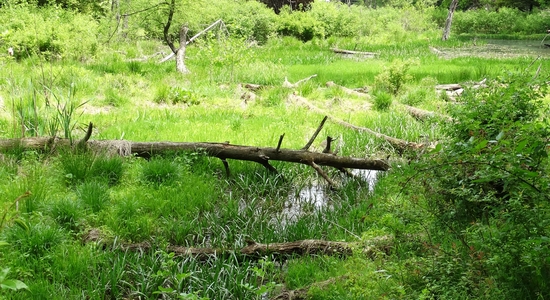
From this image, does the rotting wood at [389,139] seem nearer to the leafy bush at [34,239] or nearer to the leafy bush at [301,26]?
the leafy bush at [34,239]

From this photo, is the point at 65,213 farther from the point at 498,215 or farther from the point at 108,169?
the point at 498,215

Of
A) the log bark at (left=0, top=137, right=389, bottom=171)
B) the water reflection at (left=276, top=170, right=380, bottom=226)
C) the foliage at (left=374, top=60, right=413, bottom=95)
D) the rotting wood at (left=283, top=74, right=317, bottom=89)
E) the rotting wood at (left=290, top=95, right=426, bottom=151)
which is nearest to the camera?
the water reflection at (left=276, top=170, right=380, bottom=226)

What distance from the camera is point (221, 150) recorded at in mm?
5711

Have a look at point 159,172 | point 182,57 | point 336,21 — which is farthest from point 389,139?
point 336,21

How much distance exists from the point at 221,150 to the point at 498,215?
351cm

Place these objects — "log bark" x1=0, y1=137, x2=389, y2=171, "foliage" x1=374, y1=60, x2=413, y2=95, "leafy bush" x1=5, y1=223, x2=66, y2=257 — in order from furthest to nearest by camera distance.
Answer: "foliage" x1=374, y1=60, x2=413, y2=95 → "log bark" x1=0, y1=137, x2=389, y2=171 → "leafy bush" x1=5, y1=223, x2=66, y2=257

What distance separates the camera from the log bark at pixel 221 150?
561cm

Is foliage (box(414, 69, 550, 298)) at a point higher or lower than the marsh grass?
higher

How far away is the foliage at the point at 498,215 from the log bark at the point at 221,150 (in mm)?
2028

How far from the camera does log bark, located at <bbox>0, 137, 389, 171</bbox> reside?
5613 millimetres

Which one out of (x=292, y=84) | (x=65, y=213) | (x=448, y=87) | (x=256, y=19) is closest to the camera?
(x=65, y=213)

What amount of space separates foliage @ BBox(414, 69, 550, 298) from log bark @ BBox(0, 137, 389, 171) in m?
2.03

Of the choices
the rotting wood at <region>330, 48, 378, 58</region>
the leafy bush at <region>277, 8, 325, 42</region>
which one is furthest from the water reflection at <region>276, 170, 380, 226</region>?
the leafy bush at <region>277, 8, 325, 42</region>

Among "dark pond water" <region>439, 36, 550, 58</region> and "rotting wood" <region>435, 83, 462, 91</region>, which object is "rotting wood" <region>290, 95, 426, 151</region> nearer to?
"rotting wood" <region>435, 83, 462, 91</region>
